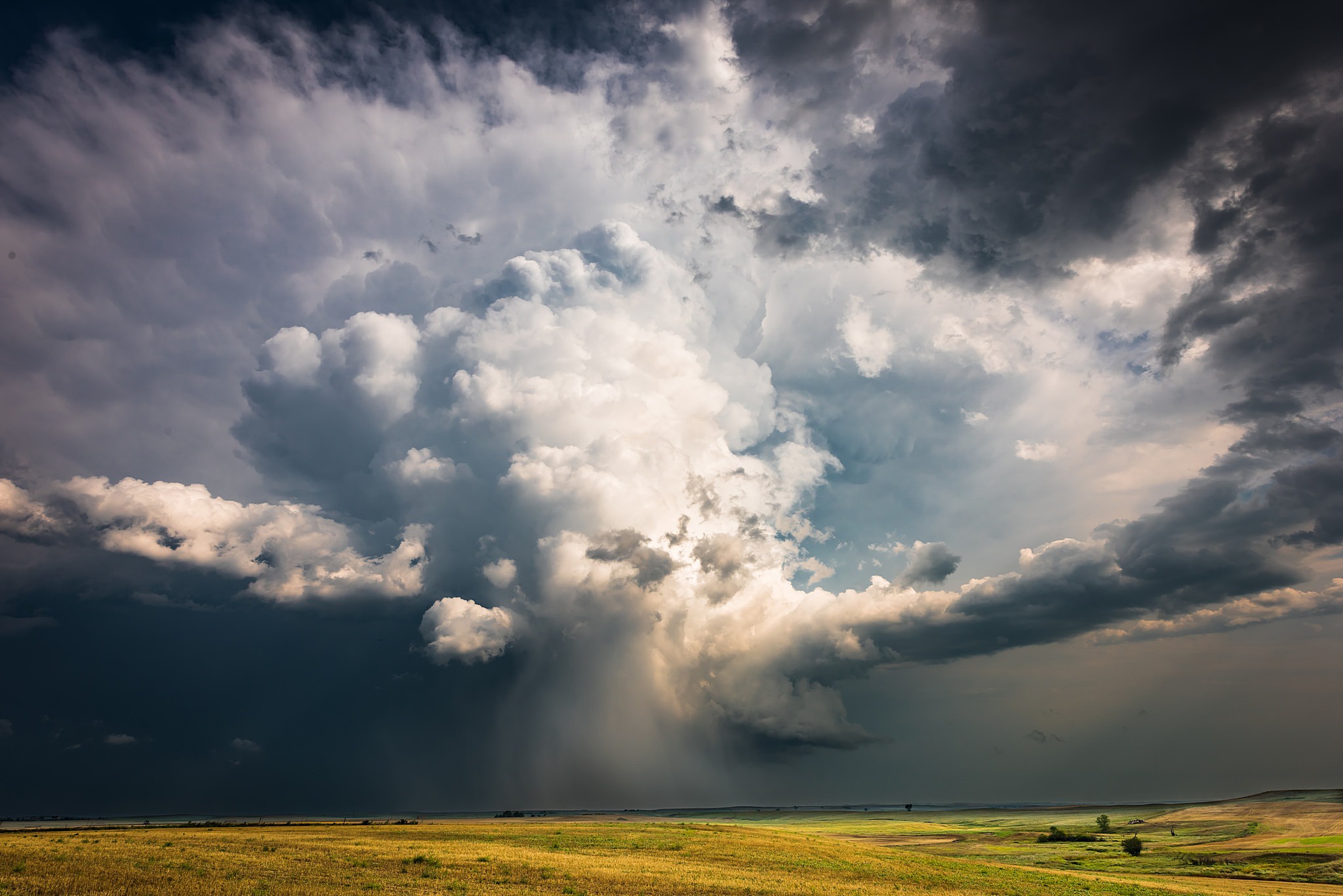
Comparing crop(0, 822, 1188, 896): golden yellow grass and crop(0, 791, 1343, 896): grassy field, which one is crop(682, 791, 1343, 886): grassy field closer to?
crop(0, 791, 1343, 896): grassy field

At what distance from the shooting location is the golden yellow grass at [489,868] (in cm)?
4078

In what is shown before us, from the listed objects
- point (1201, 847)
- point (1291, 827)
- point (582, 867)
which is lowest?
point (1291, 827)

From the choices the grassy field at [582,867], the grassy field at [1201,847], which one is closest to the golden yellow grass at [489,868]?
the grassy field at [582,867]

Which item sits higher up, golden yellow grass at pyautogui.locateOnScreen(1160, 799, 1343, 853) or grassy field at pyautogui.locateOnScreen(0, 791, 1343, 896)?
grassy field at pyautogui.locateOnScreen(0, 791, 1343, 896)

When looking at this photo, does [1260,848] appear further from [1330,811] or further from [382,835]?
[382,835]

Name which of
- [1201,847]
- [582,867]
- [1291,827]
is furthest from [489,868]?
[1291,827]

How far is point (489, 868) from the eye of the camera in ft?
168

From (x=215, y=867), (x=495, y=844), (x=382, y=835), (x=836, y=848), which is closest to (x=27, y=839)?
(x=382, y=835)

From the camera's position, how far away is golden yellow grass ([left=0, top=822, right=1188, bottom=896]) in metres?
40.8

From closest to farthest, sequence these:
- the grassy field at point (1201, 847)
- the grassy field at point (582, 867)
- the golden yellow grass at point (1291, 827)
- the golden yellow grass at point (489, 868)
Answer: the golden yellow grass at point (489, 868), the grassy field at point (582, 867), the grassy field at point (1201, 847), the golden yellow grass at point (1291, 827)

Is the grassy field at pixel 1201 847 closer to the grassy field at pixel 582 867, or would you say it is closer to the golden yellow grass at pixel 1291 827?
the golden yellow grass at pixel 1291 827

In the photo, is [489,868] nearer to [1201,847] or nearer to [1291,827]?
[1201,847]

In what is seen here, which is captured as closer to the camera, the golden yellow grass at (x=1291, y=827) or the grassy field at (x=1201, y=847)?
the grassy field at (x=1201, y=847)

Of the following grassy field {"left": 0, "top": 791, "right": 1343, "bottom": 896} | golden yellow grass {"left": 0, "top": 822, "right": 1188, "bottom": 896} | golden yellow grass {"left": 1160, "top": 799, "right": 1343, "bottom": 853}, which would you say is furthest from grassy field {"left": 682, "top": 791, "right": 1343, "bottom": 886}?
golden yellow grass {"left": 0, "top": 822, "right": 1188, "bottom": 896}
